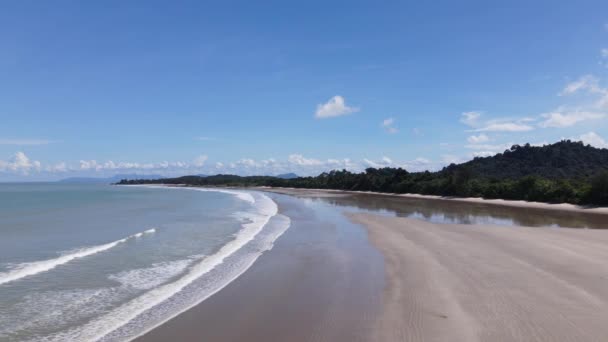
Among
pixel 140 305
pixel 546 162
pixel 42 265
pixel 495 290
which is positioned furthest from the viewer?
pixel 546 162

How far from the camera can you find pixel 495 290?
8.78m

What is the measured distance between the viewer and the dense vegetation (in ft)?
132

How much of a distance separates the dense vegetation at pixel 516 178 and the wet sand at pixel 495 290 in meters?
28.0

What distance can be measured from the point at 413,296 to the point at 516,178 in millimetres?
78142

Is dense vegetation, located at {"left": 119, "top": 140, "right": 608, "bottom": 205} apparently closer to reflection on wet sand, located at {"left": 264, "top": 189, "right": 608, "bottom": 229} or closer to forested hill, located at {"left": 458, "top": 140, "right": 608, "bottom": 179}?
forested hill, located at {"left": 458, "top": 140, "right": 608, "bottom": 179}

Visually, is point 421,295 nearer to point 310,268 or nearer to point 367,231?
point 310,268

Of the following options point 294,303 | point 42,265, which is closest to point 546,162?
point 294,303

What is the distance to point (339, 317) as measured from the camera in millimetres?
7363

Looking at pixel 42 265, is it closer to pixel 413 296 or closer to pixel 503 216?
pixel 413 296

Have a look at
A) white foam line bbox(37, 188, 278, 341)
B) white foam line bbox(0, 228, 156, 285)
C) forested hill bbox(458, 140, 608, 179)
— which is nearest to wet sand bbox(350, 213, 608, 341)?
white foam line bbox(37, 188, 278, 341)

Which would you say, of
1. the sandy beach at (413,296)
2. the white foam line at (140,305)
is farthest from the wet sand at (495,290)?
the white foam line at (140,305)

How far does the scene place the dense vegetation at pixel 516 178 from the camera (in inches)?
1586

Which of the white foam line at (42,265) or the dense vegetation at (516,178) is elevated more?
the dense vegetation at (516,178)

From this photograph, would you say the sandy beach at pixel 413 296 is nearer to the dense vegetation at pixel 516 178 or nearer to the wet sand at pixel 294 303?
the wet sand at pixel 294 303
